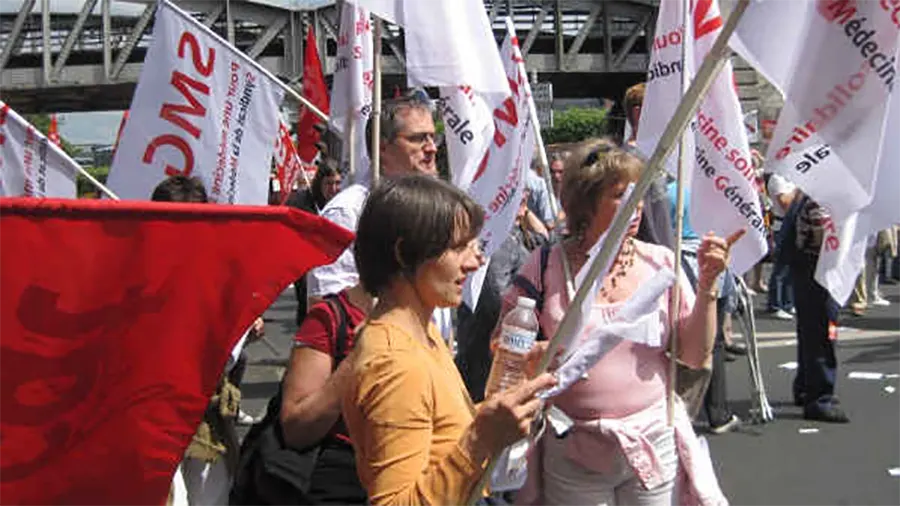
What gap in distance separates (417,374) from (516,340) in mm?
276

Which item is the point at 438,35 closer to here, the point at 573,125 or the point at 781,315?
the point at 781,315

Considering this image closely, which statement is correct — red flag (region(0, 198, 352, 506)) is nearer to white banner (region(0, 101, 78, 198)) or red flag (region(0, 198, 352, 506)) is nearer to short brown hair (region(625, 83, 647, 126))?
white banner (region(0, 101, 78, 198))

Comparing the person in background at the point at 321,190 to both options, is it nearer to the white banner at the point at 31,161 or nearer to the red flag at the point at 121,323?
the white banner at the point at 31,161

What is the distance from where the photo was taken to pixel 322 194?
8.30 metres

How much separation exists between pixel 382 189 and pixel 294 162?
548 cm

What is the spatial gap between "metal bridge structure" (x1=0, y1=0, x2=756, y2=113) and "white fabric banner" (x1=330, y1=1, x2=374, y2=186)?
23.2m

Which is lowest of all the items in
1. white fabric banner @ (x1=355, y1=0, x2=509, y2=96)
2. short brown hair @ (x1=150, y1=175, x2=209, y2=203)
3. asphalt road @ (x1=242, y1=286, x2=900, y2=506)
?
asphalt road @ (x1=242, y1=286, x2=900, y2=506)

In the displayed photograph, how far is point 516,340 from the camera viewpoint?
88.7 inches

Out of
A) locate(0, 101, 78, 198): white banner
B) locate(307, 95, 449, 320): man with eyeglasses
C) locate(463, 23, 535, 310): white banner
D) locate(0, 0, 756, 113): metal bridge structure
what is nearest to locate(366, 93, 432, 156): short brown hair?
locate(307, 95, 449, 320): man with eyeglasses

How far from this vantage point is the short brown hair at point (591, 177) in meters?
3.17

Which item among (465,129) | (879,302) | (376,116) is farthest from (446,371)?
(879,302)

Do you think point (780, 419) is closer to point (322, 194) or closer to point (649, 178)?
point (322, 194)

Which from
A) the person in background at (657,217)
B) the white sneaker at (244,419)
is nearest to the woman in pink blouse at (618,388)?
the person in background at (657,217)

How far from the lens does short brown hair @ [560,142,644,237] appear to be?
125 inches
